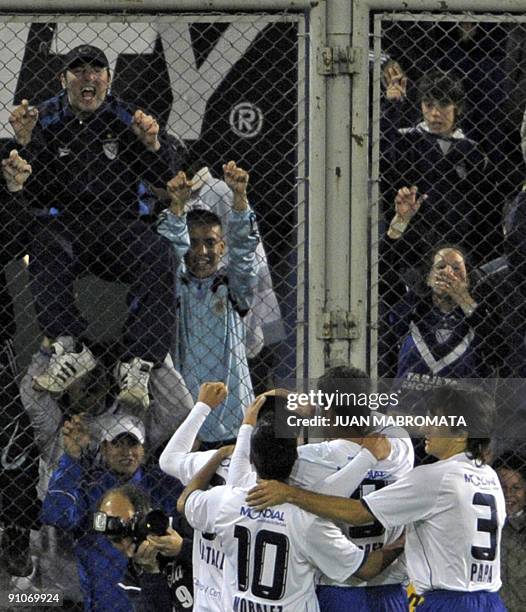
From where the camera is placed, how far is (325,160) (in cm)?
582

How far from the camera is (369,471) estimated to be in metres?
5.75

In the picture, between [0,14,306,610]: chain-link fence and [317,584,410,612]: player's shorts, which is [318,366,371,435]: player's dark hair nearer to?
[0,14,306,610]: chain-link fence

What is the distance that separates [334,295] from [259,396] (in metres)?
0.52

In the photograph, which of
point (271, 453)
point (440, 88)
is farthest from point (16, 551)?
point (440, 88)

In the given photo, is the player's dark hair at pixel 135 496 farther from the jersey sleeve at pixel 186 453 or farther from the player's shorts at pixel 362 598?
the player's shorts at pixel 362 598

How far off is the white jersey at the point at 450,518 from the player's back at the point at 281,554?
221 mm

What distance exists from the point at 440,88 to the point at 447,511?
1.96m

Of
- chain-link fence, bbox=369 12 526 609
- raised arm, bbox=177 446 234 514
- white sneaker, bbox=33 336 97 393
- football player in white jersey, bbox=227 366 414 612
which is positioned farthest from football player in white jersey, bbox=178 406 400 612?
white sneaker, bbox=33 336 97 393

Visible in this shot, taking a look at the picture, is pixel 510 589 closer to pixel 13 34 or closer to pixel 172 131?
pixel 172 131

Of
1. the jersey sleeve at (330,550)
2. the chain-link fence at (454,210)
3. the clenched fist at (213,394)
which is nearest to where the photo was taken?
the jersey sleeve at (330,550)

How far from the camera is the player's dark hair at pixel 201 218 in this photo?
623 cm

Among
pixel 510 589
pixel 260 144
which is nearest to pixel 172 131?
pixel 260 144

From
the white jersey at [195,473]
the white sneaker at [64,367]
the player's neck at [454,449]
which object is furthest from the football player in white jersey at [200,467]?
the player's neck at [454,449]

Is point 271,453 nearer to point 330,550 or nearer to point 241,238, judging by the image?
point 330,550
